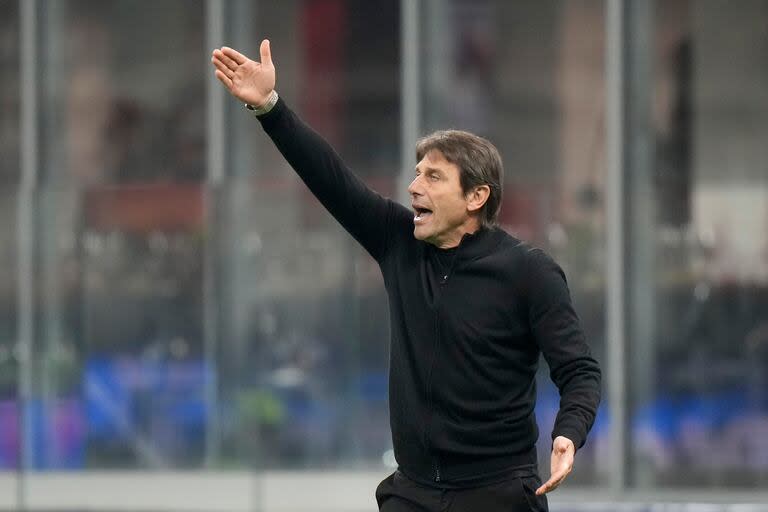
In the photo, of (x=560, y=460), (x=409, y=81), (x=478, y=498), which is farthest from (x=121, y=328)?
(x=560, y=460)

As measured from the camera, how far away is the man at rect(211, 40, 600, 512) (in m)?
4.95

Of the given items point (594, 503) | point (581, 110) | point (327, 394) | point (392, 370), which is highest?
point (581, 110)

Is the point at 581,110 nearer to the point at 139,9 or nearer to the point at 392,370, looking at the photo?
the point at 139,9

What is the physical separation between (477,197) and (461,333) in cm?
40

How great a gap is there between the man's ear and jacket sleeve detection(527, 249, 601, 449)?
244 mm

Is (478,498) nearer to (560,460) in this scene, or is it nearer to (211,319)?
(560,460)

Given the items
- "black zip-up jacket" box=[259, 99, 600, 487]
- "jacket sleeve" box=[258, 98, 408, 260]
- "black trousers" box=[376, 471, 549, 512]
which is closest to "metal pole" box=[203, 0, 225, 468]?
"jacket sleeve" box=[258, 98, 408, 260]

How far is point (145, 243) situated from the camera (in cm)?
1201

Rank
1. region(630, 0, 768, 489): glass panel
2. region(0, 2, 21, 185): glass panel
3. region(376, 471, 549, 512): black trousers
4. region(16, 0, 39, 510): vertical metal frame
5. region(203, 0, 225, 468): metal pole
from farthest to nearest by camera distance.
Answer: region(0, 2, 21, 185): glass panel → region(16, 0, 39, 510): vertical metal frame → region(630, 0, 768, 489): glass panel → region(203, 0, 225, 468): metal pole → region(376, 471, 549, 512): black trousers

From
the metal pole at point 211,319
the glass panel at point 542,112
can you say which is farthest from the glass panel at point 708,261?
the metal pole at point 211,319

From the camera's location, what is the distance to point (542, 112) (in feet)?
39.6

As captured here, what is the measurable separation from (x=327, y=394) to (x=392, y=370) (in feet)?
22.0

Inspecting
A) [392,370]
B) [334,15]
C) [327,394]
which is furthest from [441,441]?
[334,15]

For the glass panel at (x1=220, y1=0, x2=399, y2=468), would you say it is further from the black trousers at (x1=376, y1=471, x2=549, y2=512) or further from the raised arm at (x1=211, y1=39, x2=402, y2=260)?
the black trousers at (x1=376, y1=471, x2=549, y2=512)
